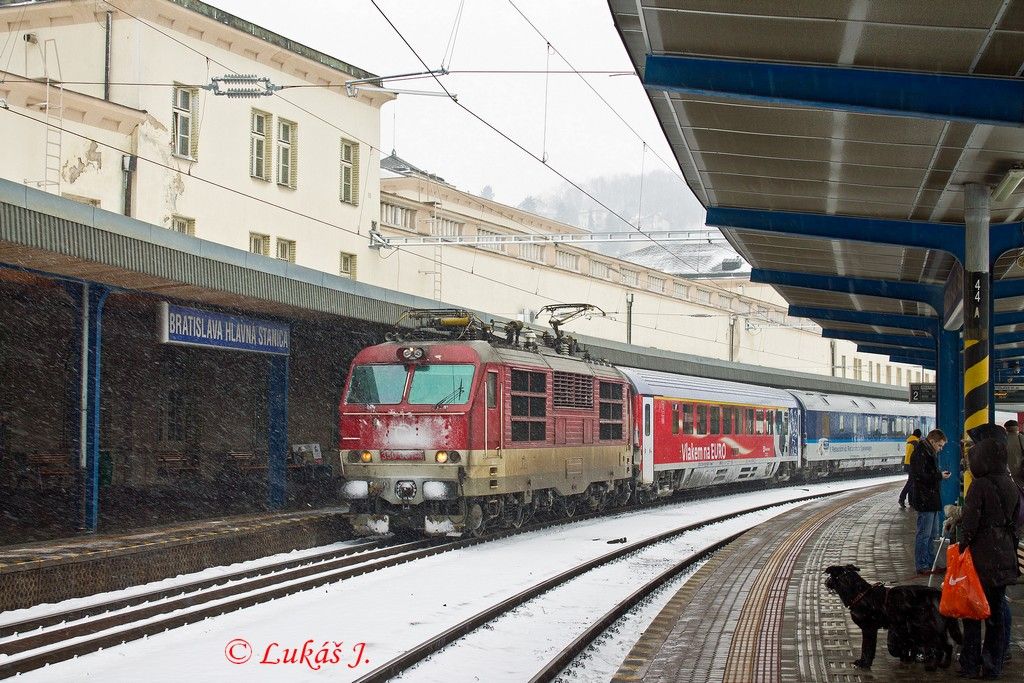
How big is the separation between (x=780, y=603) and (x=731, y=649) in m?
2.29

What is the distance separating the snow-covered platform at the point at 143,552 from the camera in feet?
36.9

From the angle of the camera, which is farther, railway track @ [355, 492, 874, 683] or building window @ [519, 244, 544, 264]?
building window @ [519, 244, 544, 264]

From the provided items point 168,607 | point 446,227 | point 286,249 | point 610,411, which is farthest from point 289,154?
point 168,607

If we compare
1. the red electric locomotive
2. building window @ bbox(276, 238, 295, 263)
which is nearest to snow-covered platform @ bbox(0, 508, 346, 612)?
the red electric locomotive

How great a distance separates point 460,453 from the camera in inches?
621

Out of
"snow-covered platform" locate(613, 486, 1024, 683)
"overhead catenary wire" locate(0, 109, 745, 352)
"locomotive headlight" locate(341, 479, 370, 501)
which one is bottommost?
"snow-covered platform" locate(613, 486, 1024, 683)

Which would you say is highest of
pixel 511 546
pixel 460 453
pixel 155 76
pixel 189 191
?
pixel 155 76

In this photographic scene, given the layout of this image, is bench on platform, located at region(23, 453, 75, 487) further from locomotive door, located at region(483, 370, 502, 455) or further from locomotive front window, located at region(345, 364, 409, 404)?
locomotive door, located at region(483, 370, 502, 455)

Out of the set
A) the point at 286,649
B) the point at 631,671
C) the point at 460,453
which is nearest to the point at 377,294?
the point at 460,453

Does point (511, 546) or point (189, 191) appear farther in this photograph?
point (189, 191)

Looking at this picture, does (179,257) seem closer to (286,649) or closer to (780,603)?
(286,649)

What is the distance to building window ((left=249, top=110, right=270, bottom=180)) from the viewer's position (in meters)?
30.5

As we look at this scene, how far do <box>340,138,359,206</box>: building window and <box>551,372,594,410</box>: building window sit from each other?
1644cm

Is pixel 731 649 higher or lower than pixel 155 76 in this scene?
lower
